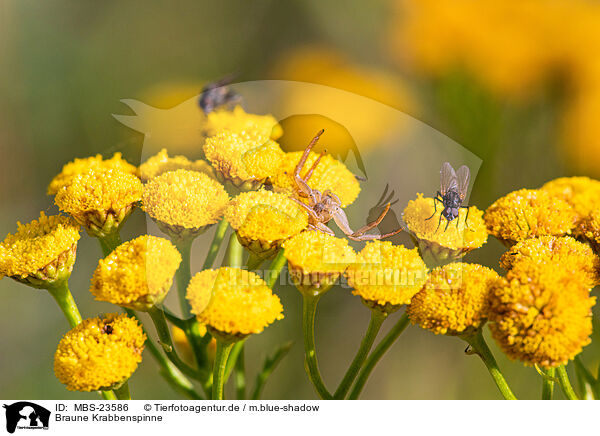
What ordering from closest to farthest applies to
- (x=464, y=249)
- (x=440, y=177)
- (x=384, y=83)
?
(x=464, y=249) < (x=440, y=177) < (x=384, y=83)

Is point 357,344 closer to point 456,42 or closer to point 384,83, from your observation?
point 384,83

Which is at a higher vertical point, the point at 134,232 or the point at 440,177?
the point at 440,177

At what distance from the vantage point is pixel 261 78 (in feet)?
4.33

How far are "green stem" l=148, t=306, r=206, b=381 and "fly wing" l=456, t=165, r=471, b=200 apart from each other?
1.93 feet

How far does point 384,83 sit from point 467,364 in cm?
80

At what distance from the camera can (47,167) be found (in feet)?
4.27

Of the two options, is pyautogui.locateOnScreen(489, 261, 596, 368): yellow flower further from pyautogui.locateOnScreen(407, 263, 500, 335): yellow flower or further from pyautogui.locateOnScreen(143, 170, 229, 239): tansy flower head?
pyautogui.locateOnScreen(143, 170, 229, 239): tansy flower head

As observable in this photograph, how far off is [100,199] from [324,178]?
402mm

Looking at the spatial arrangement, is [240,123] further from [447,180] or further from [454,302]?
[454,302]

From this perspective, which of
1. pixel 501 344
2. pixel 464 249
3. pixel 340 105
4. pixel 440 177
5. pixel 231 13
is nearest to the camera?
pixel 501 344

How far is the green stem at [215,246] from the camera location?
3.10ft

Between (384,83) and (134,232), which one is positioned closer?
(134,232)

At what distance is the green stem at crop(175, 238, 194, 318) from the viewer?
34.4 inches
